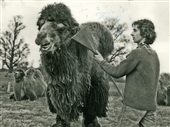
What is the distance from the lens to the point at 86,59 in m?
3.39

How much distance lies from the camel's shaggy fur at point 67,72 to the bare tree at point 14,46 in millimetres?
3545

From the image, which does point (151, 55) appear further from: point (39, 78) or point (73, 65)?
point (39, 78)

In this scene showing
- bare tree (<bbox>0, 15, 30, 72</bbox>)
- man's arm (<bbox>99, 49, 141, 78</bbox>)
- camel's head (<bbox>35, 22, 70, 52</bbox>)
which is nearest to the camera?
man's arm (<bbox>99, 49, 141, 78</bbox>)

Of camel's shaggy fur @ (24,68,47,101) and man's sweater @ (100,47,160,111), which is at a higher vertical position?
man's sweater @ (100,47,160,111)

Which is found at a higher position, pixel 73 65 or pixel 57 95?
pixel 73 65

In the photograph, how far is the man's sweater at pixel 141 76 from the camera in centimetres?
238

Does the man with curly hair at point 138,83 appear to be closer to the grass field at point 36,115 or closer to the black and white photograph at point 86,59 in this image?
the black and white photograph at point 86,59

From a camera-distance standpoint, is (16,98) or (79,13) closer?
(79,13)

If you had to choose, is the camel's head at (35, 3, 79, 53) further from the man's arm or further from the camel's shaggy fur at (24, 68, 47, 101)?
the camel's shaggy fur at (24, 68, 47, 101)

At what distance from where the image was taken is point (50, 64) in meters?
3.08

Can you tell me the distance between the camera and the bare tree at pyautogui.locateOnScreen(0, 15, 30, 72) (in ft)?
22.6

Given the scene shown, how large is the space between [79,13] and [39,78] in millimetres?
3555

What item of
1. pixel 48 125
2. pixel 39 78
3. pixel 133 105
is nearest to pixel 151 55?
pixel 133 105

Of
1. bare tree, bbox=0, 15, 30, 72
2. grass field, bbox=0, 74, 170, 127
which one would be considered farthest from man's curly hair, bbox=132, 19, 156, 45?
bare tree, bbox=0, 15, 30, 72
